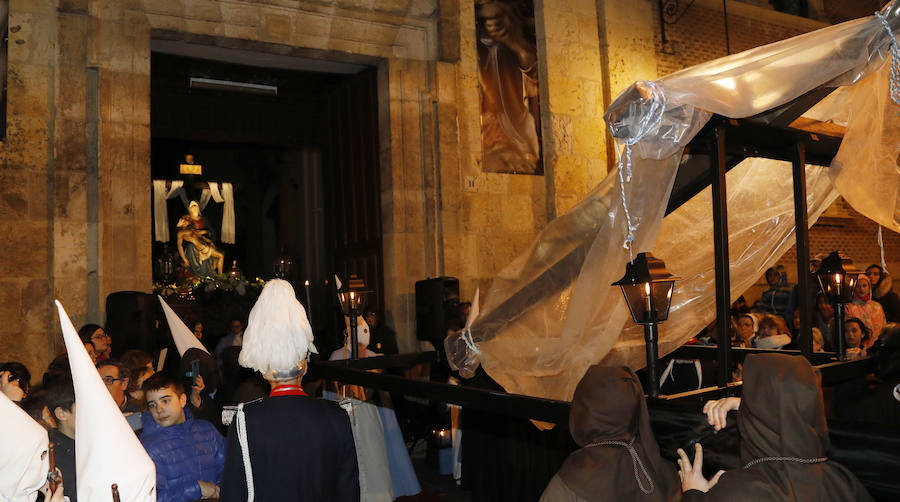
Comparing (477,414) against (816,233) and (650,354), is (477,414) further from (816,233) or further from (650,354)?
(816,233)

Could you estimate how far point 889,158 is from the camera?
3.85 m

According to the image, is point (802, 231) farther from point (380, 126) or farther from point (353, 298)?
point (380, 126)

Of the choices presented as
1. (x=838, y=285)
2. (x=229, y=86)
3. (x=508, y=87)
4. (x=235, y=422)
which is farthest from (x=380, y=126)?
(x=235, y=422)

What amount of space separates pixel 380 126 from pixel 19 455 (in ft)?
28.2

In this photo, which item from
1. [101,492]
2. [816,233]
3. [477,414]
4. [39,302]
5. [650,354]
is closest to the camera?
[101,492]

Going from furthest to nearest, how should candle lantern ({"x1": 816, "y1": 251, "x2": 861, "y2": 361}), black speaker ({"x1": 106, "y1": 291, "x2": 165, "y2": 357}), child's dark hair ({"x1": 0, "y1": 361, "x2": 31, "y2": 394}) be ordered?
black speaker ({"x1": 106, "y1": 291, "x2": 165, "y2": 357}) < candle lantern ({"x1": 816, "y1": 251, "x2": 861, "y2": 361}) < child's dark hair ({"x1": 0, "y1": 361, "x2": 31, "y2": 394})

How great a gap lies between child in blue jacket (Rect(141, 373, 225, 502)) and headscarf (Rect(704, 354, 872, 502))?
2.45 m

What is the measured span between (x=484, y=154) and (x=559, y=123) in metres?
1.26

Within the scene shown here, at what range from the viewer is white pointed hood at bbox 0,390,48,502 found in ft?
7.41

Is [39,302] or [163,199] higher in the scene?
[163,199]

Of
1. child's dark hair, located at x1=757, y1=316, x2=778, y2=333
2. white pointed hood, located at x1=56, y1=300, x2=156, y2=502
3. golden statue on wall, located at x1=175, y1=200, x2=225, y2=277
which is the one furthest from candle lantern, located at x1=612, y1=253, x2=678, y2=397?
golden statue on wall, located at x1=175, y1=200, x2=225, y2=277

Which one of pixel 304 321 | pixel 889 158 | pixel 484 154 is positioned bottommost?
pixel 304 321

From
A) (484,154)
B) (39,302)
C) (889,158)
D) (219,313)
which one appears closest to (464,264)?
(484,154)

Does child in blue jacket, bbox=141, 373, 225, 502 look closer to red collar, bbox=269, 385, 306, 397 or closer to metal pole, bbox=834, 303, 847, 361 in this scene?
red collar, bbox=269, 385, 306, 397
